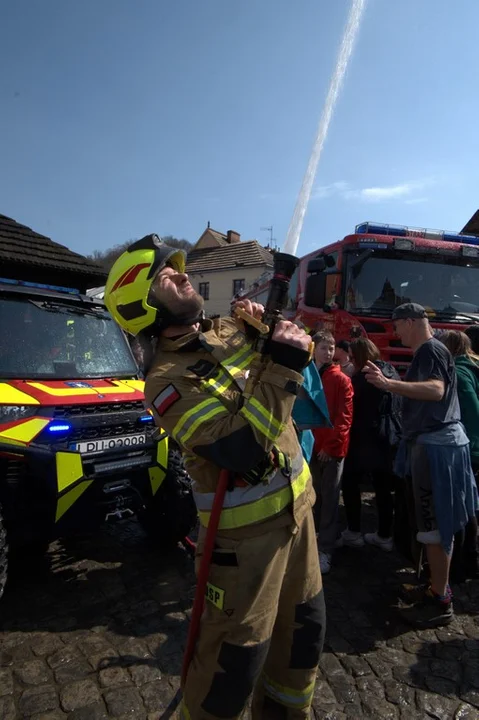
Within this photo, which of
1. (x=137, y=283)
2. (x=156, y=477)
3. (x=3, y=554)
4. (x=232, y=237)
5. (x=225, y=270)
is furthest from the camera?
(x=232, y=237)

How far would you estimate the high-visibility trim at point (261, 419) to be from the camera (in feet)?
5.14

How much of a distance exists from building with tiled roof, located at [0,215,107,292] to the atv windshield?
6242 mm

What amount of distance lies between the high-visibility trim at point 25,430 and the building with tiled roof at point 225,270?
26.7 meters

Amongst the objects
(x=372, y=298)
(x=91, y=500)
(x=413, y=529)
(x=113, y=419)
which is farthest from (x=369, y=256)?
(x=91, y=500)

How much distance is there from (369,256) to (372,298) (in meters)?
0.60

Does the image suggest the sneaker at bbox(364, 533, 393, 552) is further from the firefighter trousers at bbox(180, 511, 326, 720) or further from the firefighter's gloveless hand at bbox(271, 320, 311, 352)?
the firefighter's gloveless hand at bbox(271, 320, 311, 352)

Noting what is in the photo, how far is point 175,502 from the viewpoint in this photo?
379 cm

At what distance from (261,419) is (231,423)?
10cm

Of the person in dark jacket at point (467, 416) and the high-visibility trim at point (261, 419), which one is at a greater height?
the high-visibility trim at point (261, 419)

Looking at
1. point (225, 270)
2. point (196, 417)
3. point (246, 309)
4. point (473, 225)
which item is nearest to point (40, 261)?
point (246, 309)

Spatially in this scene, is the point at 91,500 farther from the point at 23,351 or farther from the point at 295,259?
the point at 295,259

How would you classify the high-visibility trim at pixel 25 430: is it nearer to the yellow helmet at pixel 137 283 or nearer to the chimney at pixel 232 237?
the yellow helmet at pixel 137 283

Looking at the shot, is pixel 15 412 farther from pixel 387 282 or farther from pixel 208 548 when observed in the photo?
pixel 387 282

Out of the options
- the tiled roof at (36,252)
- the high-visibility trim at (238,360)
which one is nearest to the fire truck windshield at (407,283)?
the high-visibility trim at (238,360)
